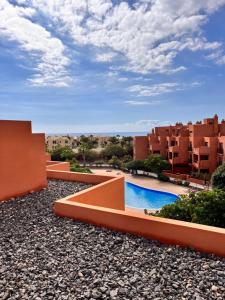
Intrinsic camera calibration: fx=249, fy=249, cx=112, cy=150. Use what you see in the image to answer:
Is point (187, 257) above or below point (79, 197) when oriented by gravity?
below

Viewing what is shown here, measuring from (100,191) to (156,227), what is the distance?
4158 millimetres

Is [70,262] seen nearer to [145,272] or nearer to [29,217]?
[145,272]

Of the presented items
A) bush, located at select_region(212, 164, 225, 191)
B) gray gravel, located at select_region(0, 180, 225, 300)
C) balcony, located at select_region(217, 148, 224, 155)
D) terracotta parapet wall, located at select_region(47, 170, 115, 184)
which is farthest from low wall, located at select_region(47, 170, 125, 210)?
balcony, located at select_region(217, 148, 224, 155)

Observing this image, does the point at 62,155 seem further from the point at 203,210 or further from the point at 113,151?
the point at 203,210

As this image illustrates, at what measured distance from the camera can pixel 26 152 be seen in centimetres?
1089

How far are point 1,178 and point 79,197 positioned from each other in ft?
11.0

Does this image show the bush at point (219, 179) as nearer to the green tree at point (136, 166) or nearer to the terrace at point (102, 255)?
the green tree at point (136, 166)

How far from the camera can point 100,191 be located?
33.2 feet

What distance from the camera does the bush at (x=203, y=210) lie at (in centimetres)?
1353

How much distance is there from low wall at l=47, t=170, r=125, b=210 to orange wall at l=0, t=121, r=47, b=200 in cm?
179

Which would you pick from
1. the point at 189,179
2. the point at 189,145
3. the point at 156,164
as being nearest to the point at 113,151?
the point at 156,164

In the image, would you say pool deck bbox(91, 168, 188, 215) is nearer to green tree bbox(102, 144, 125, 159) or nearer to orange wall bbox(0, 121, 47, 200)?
green tree bbox(102, 144, 125, 159)

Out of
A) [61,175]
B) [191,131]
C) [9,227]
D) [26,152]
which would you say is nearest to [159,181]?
[191,131]

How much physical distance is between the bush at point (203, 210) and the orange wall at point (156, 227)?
796cm
